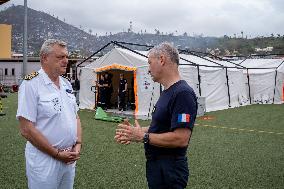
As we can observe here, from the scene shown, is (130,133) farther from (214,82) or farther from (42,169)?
(214,82)

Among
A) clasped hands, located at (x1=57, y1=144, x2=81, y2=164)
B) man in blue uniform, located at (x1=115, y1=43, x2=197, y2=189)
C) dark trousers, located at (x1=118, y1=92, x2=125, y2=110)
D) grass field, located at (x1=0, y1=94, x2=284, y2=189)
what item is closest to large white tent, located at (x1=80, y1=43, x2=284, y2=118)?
dark trousers, located at (x1=118, y1=92, x2=125, y2=110)

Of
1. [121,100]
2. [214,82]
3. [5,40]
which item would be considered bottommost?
[121,100]

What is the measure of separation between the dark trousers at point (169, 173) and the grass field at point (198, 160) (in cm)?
282

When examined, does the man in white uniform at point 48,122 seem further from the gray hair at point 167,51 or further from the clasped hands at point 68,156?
the gray hair at point 167,51

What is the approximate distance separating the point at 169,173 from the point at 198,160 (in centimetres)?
471

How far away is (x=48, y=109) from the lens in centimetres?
273

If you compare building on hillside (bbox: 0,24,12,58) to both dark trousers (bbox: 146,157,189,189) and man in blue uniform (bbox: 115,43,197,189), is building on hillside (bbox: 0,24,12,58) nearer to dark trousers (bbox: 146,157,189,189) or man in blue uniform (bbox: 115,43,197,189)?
man in blue uniform (bbox: 115,43,197,189)

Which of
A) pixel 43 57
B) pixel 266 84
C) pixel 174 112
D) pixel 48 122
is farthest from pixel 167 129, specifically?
pixel 266 84

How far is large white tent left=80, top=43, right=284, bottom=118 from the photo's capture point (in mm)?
15031

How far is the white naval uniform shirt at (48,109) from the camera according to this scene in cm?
267

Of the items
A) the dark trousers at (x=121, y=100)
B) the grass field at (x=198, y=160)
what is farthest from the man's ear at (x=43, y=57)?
the dark trousers at (x=121, y=100)

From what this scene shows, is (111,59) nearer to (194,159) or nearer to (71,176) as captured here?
(194,159)

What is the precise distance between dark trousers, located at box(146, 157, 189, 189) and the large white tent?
1177 cm

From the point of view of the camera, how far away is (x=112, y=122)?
42.1ft
